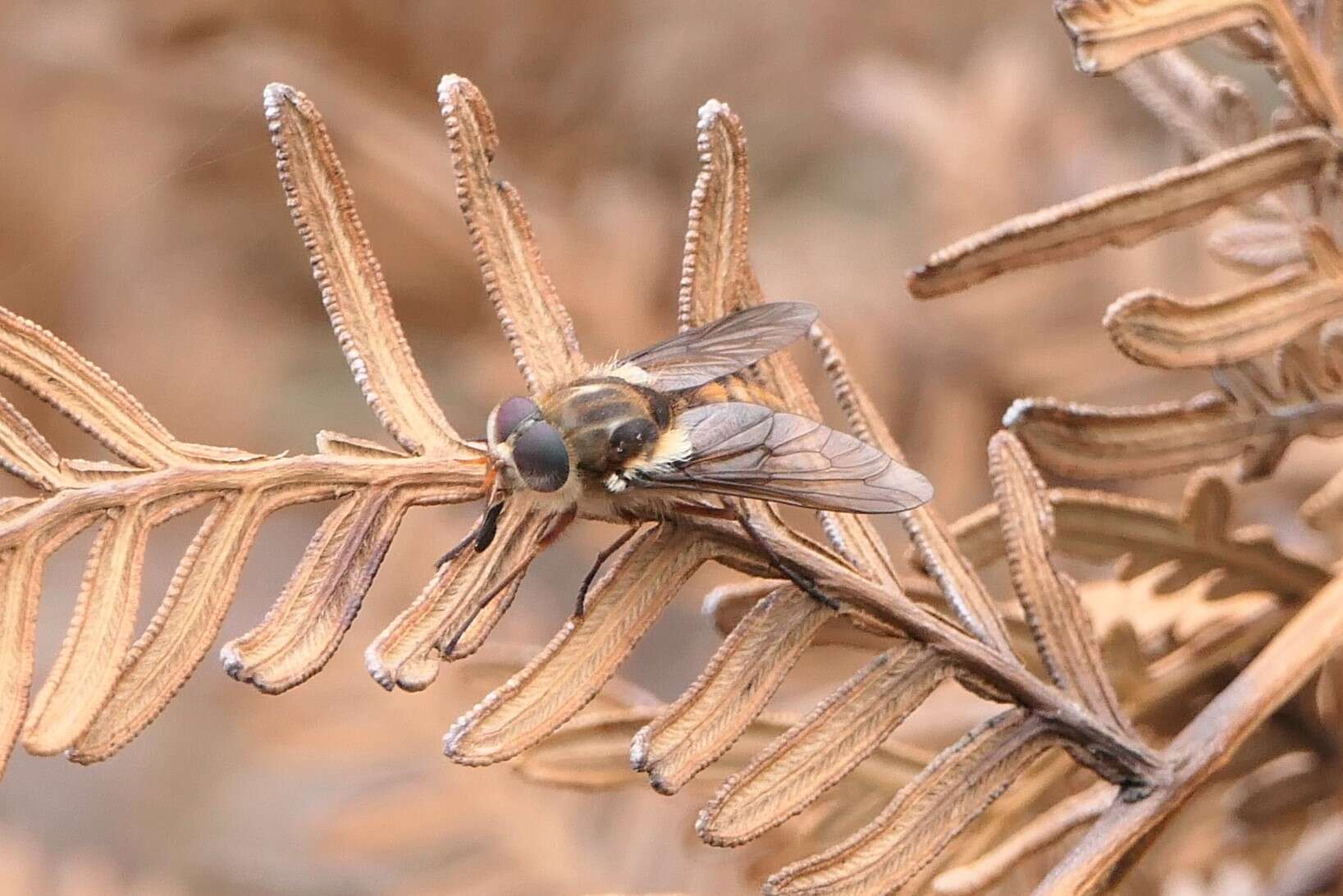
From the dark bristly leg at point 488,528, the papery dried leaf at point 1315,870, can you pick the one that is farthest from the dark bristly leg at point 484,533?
the papery dried leaf at point 1315,870

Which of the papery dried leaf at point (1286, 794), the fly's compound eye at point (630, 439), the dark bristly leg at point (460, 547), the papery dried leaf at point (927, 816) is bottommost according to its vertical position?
the papery dried leaf at point (1286, 794)

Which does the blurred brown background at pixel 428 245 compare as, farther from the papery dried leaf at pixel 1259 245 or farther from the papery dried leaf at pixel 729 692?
the papery dried leaf at pixel 729 692

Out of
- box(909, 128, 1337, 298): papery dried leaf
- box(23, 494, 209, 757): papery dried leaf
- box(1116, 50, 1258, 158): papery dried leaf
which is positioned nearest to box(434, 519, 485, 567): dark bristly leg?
box(23, 494, 209, 757): papery dried leaf

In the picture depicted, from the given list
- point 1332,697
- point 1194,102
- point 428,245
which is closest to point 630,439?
point 1194,102

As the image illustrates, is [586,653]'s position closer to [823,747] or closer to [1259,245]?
[823,747]

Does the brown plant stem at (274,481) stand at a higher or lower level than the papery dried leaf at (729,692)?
higher

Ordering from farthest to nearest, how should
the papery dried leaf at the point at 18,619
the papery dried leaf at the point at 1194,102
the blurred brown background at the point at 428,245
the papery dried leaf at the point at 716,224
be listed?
the blurred brown background at the point at 428,245 → the papery dried leaf at the point at 1194,102 → the papery dried leaf at the point at 716,224 → the papery dried leaf at the point at 18,619
